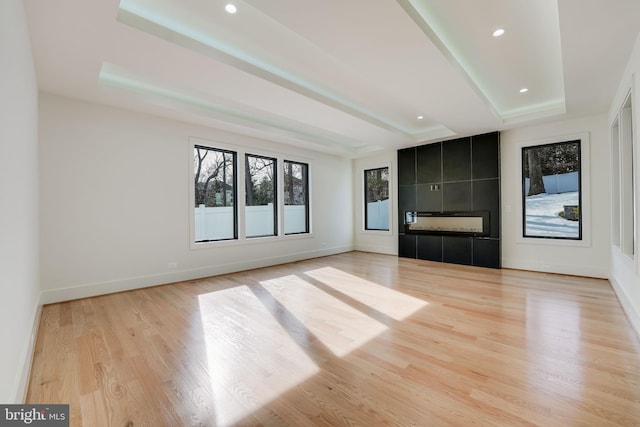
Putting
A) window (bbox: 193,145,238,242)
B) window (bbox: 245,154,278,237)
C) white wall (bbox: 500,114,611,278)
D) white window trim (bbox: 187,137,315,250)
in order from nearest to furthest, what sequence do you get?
white wall (bbox: 500,114,611,278) → white window trim (bbox: 187,137,315,250) → window (bbox: 193,145,238,242) → window (bbox: 245,154,278,237)

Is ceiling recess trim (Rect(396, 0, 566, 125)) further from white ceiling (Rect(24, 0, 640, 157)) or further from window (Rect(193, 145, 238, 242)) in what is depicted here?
window (Rect(193, 145, 238, 242))

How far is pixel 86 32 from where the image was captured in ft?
8.33

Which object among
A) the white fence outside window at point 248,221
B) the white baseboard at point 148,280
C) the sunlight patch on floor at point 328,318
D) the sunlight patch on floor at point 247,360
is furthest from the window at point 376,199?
the sunlight patch on floor at point 247,360

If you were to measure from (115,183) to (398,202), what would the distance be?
6072 millimetres

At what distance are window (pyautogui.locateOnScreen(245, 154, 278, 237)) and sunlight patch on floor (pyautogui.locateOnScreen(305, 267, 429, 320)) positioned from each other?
1634mm

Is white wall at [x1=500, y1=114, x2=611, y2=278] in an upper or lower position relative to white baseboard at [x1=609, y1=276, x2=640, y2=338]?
upper

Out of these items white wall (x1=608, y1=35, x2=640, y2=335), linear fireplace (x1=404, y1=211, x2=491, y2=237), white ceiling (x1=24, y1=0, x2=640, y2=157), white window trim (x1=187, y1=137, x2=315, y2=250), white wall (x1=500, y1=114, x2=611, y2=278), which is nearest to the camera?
white ceiling (x1=24, y1=0, x2=640, y2=157)

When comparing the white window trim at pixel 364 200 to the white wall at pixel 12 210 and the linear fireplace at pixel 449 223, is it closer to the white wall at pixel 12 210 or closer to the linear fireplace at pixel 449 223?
the linear fireplace at pixel 449 223

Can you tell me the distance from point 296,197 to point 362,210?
7.49ft

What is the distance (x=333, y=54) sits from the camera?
9.53 ft

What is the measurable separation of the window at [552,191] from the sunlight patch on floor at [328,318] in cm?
445

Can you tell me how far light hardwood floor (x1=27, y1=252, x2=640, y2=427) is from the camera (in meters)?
1.72

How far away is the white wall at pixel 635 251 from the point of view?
279 centimetres

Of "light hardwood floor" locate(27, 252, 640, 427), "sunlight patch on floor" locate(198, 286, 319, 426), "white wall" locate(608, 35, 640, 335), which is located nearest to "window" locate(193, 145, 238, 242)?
"light hardwood floor" locate(27, 252, 640, 427)
